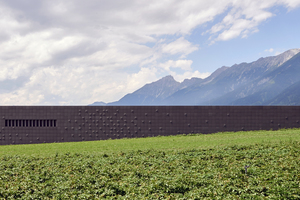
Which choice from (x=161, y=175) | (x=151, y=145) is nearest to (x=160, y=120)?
(x=151, y=145)

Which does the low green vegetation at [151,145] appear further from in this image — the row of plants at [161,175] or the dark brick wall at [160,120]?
the dark brick wall at [160,120]

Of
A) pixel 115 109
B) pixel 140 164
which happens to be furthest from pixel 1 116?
pixel 140 164

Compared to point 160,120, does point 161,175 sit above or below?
below

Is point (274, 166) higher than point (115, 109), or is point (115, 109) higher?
point (115, 109)

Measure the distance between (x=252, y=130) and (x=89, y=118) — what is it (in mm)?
20427

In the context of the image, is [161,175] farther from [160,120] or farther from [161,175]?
[160,120]

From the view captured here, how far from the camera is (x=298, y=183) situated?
32.9ft

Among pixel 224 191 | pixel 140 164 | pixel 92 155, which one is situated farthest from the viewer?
pixel 92 155

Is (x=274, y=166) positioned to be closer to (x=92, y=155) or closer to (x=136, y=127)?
(x=92, y=155)

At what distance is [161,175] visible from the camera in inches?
483

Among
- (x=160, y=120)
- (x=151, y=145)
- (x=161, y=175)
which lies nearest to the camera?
(x=161, y=175)

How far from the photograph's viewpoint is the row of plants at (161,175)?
995 centimetres

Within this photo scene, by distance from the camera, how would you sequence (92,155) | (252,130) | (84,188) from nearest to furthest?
1. (84,188)
2. (92,155)
3. (252,130)

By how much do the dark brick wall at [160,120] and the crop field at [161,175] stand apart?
1475 centimetres
